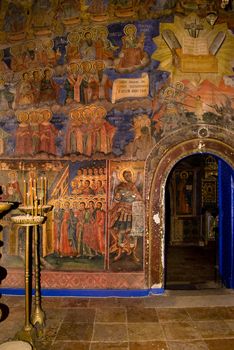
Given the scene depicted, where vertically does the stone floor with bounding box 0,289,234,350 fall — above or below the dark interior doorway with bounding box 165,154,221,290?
below

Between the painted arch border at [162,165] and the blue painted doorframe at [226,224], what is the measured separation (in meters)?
0.69

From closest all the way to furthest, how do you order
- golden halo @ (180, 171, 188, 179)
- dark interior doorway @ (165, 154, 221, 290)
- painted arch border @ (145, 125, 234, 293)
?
painted arch border @ (145, 125, 234, 293) → dark interior doorway @ (165, 154, 221, 290) → golden halo @ (180, 171, 188, 179)

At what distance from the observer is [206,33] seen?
6.77 metres

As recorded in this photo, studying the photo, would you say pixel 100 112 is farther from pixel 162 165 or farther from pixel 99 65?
pixel 162 165

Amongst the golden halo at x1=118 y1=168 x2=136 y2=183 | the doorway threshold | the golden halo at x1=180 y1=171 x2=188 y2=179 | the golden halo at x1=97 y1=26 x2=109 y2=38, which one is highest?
the golden halo at x1=97 y1=26 x2=109 y2=38

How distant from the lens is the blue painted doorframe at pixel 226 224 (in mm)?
6988

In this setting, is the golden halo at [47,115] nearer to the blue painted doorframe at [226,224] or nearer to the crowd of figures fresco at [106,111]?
the crowd of figures fresco at [106,111]

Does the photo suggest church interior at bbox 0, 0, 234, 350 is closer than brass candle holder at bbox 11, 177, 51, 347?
No

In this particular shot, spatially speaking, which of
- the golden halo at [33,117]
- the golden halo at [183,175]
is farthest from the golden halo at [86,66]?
the golden halo at [183,175]

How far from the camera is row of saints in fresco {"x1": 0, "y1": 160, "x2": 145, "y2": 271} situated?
6.64 meters

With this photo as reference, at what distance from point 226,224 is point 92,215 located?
3.03 metres

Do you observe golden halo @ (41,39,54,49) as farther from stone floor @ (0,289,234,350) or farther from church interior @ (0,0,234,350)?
stone floor @ (0,289,234,350)

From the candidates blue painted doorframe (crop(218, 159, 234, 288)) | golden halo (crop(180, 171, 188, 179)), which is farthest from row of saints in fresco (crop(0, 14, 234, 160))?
golden halo (crop(180, 171, 188, 179))

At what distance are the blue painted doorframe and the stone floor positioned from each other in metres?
0.69
